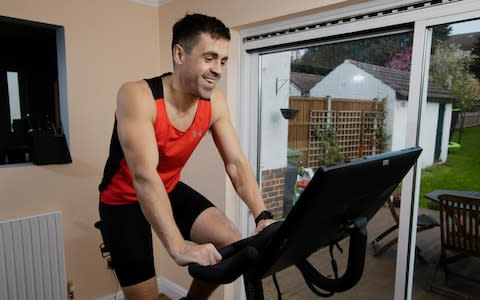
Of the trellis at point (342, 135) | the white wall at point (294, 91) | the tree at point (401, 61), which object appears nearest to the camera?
the tree at point (401, 61)

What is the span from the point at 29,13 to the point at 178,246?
2.07 m

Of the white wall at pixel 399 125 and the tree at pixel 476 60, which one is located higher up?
the tree at pixel 476 60

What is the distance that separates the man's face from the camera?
4.00ft

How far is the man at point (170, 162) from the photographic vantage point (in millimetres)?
1185

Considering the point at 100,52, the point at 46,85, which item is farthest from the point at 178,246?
the point at 46,85

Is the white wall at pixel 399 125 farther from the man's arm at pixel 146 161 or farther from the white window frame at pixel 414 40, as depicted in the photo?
the man's arm at pixel 146 161

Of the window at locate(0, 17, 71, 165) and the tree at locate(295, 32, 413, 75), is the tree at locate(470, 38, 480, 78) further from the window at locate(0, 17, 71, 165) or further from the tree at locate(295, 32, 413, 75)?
the window at locate(0, 17, 71, 165)

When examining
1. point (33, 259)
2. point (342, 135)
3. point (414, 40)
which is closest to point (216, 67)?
point (414, 40)

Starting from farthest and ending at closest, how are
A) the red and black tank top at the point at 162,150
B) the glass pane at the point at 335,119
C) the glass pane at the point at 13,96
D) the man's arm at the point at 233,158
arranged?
1. the glass pane at the point at 13,96
2. the glass pane at the point at 335,119
3. the man's arm at the point at 233,158
4. the red and black tank top at the point at 162,150

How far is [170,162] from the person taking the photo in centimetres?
149

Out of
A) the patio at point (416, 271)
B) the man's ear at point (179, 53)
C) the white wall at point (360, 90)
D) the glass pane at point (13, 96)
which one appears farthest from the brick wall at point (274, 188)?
the glass pane at point (13, 96)

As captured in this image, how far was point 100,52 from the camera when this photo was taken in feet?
8.61

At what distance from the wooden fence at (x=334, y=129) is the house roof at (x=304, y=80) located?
0.07 meters

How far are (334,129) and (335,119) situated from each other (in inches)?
2.5
